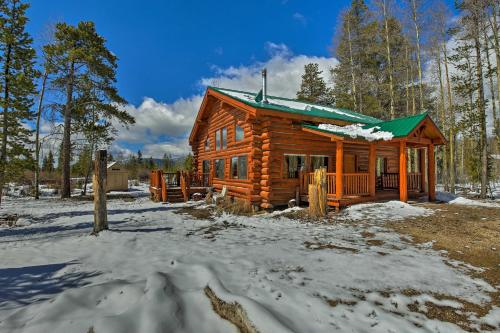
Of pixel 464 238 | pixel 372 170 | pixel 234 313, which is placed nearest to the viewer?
pixel 234 313

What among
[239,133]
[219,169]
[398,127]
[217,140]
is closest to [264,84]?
[239,133]

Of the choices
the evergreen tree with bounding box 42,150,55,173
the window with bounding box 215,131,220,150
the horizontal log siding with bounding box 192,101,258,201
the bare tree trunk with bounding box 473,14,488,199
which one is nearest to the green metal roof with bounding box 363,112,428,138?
the horizontal log siding with bounding box 192,101,258,201

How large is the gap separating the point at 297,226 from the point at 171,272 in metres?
5.53

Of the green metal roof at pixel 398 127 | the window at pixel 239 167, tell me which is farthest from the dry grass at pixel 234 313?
the window at pixel 239 167

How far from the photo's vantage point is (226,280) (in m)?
4.20

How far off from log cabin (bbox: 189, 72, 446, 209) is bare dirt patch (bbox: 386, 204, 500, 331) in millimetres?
2970

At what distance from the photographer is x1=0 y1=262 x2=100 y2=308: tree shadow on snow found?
12.8 ft

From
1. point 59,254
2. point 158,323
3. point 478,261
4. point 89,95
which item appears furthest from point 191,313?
point 89,95

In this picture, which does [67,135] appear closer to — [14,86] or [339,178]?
[14,86]

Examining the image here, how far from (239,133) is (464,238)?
10967mm

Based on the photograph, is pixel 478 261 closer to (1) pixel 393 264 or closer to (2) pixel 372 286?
(1) pixel 393 264

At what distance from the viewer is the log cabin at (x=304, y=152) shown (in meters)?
12.2

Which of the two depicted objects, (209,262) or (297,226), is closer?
(209,262)

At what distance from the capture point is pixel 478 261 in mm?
5469
